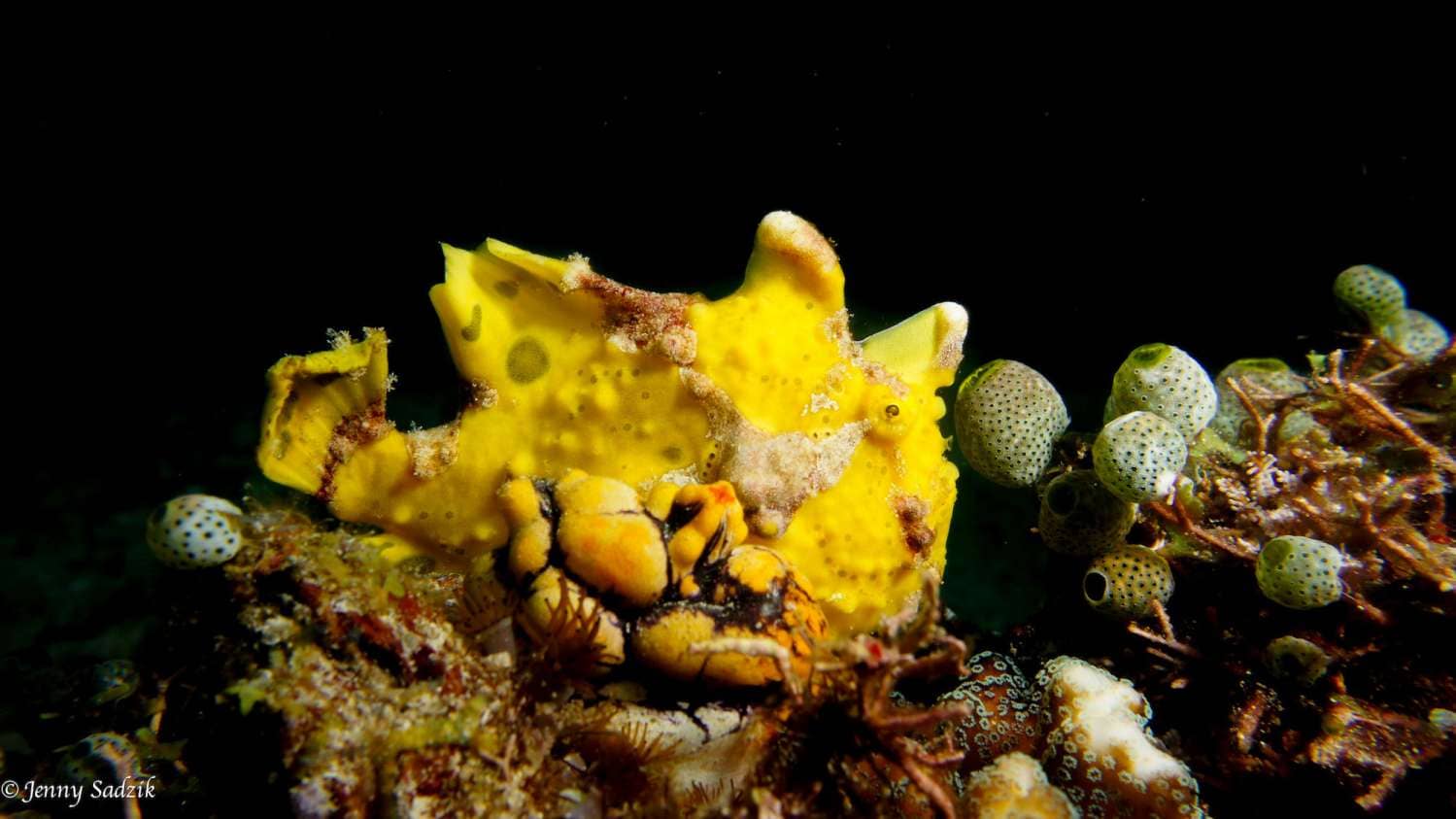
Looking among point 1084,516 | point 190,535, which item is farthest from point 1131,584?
point 190,535

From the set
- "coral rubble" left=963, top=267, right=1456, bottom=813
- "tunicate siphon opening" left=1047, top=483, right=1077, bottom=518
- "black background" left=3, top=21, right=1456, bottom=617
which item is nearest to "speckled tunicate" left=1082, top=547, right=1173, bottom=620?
"coral rubble" left=963, top=267, right=1456, bottom=813

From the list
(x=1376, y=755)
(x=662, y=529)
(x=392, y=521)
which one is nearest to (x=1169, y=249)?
(x=1376, y=755)

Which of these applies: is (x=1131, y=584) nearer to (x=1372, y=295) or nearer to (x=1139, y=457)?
(x=1139, y=457)

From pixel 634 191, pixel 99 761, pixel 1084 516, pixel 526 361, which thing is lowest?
pixel 99 761

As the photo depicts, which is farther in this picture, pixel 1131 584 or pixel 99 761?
pixel 1131 584

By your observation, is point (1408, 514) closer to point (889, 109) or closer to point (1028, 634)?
point (1028, 634)

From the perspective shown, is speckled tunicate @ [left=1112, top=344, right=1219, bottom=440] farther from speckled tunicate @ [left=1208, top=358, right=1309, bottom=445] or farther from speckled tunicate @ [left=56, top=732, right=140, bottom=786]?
speckled tunicate @ [left=56, top=732, right=140, bottom=786]
